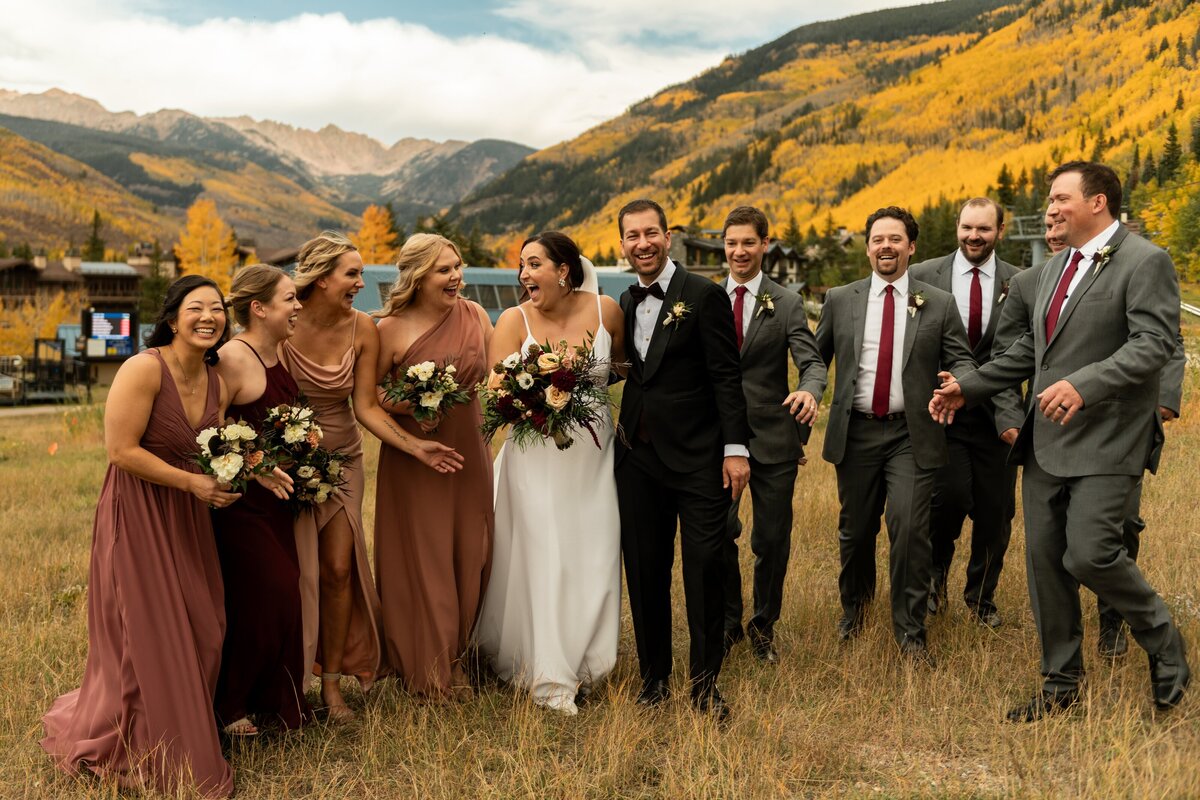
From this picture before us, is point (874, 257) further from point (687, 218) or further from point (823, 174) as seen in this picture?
point (823, 174)

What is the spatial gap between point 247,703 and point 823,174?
20071 cm

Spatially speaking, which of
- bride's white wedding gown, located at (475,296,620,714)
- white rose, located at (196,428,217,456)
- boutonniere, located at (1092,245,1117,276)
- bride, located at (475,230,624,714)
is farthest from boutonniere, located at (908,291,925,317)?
white rose, located at (196,428,217,456)

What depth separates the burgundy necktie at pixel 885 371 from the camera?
6.05m

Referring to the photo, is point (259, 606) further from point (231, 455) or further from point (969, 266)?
point (969, 266)

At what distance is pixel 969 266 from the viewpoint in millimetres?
6703

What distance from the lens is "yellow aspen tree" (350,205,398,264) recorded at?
10107cm

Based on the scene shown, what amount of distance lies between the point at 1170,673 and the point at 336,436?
463 cm

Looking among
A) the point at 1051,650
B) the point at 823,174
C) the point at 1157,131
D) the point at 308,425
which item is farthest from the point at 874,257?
the point at 823,174

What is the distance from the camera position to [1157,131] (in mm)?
107375

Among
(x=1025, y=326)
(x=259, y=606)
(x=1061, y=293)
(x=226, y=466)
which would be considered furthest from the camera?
(x=1025, y=326)

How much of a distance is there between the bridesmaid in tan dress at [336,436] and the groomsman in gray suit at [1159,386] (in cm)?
337

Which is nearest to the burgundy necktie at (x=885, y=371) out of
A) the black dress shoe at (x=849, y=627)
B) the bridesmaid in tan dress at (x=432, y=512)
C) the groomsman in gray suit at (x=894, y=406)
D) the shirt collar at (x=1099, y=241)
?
the groomsman in gray suit at (x=894, y=406)

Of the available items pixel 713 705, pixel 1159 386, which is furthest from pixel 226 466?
pixel 1159 386

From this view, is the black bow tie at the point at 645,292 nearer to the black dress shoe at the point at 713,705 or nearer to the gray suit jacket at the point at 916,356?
the gray suit jacket at the point at 916,356
